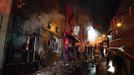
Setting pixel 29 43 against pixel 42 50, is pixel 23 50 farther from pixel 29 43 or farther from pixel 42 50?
pixel 42 50

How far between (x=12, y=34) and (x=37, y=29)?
349 cm

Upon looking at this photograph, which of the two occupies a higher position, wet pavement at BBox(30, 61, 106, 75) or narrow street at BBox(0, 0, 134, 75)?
narrow street at BBox(0, 0, 134, 75)

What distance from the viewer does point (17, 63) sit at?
8.75 meters

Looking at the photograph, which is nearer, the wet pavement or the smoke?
the smoke

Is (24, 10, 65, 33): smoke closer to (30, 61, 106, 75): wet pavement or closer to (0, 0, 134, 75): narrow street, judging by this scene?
(0, 0, 134, 75): narrow street

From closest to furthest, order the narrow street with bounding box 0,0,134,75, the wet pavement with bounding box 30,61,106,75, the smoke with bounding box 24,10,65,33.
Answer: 1. the narrow street with bounding box 0,0,134,75
2. the smoke with bounding box 24,10,65,33
3. the wet pavement with bounding box 30,61,106,75

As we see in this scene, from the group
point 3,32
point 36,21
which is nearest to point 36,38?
point 36,21

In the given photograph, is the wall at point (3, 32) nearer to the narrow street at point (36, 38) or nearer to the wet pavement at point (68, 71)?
the narrow street at point (36, 38)

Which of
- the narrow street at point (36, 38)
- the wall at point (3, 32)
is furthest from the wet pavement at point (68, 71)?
the wall at point (3, 32)

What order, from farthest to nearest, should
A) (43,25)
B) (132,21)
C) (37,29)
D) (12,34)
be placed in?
(43,25) < (37,29) < (12,34) < (132,21)

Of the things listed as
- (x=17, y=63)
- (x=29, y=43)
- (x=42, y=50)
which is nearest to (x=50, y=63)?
(x=42, y=50)

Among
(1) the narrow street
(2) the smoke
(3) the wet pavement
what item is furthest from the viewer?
(3) the wet pavement


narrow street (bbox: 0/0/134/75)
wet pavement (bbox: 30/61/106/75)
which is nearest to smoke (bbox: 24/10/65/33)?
narrow street (bbox: 0/0/134/75)

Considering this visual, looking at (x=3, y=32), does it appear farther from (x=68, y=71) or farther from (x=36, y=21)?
(x=68, y=71)
